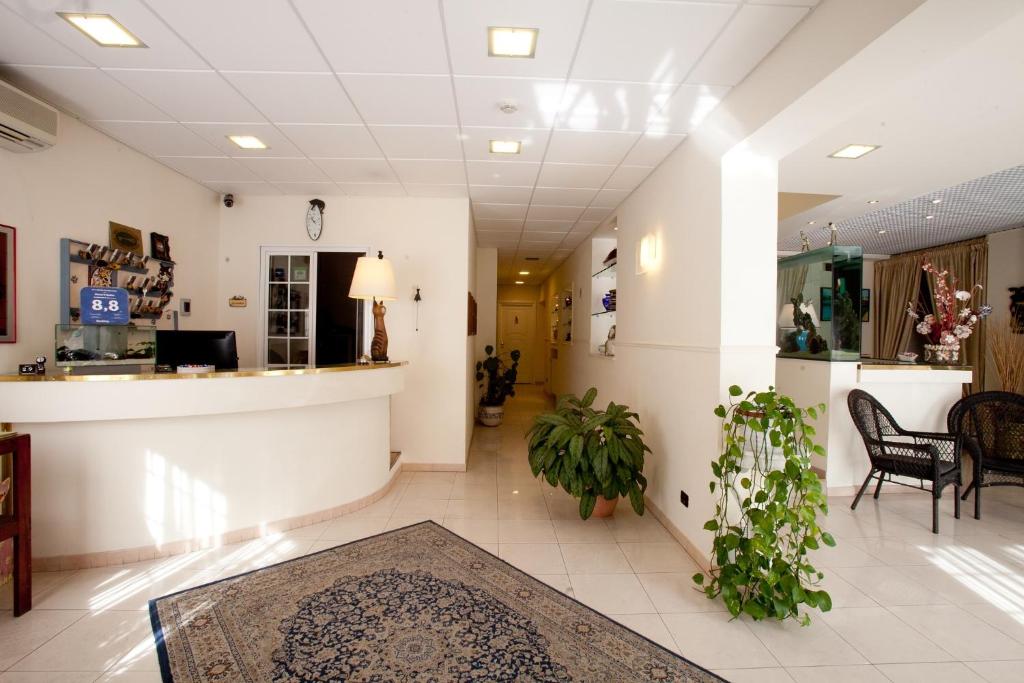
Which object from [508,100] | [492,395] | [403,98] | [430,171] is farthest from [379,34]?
[492,395]

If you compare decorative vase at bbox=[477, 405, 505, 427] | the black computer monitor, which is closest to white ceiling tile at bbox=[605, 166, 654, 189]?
the black computer monitor

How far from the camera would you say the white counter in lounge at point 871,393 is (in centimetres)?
418

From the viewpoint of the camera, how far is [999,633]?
2203mm

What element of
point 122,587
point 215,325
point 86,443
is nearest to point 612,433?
point 122,587

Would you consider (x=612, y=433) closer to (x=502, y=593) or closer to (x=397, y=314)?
(x=502, y=593)

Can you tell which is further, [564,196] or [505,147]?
[564,196]

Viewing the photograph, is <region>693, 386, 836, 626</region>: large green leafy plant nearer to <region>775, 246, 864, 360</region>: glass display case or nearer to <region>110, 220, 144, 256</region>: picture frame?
<region>775, 246, 864, 360</region>: glass display case

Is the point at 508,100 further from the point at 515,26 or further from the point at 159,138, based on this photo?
the point at 159,138

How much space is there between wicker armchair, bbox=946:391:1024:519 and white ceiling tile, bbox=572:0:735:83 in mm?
3748

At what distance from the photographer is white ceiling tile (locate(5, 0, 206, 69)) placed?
1.99m

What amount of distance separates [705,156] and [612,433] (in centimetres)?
198

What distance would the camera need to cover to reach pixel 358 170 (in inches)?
156

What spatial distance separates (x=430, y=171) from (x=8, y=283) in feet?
Answer: 9.45

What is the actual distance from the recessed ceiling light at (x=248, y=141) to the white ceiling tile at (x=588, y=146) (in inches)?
86.0
